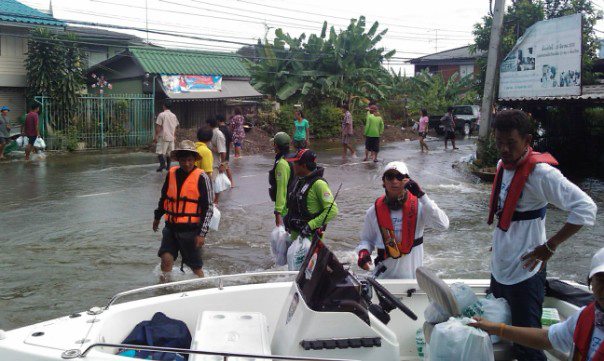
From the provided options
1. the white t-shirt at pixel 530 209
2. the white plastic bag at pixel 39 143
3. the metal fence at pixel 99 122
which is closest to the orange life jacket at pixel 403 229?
the white t-shirt at pixel 530 209

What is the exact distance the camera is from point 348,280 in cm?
332

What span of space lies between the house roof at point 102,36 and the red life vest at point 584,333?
89.0 feet

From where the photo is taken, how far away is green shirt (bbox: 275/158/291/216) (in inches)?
263

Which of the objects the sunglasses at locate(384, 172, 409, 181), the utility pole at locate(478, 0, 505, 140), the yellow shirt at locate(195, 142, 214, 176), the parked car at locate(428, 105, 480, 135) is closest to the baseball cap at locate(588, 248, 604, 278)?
the sunglasses at locate(384, 172, 409, 181)

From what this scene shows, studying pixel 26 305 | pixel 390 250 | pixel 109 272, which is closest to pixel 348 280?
pixel 390 250

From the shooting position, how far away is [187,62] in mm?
23969

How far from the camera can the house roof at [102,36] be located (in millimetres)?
28094

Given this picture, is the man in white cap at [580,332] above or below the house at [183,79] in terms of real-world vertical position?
below

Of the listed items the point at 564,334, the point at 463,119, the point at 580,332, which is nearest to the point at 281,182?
the point at 564,334

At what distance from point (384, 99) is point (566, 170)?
488 inches

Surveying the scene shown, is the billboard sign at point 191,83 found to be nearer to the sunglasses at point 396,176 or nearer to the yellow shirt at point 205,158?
the yellow shirt at point 205,158

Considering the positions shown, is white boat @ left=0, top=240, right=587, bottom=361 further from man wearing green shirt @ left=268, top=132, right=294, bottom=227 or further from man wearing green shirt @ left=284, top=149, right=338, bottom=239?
man wearing green shirt @ left=268, top=132, right=294, bottom=227

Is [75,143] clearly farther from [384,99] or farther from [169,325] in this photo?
[169,325]

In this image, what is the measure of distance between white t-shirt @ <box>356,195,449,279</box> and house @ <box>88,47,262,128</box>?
61.9ft
